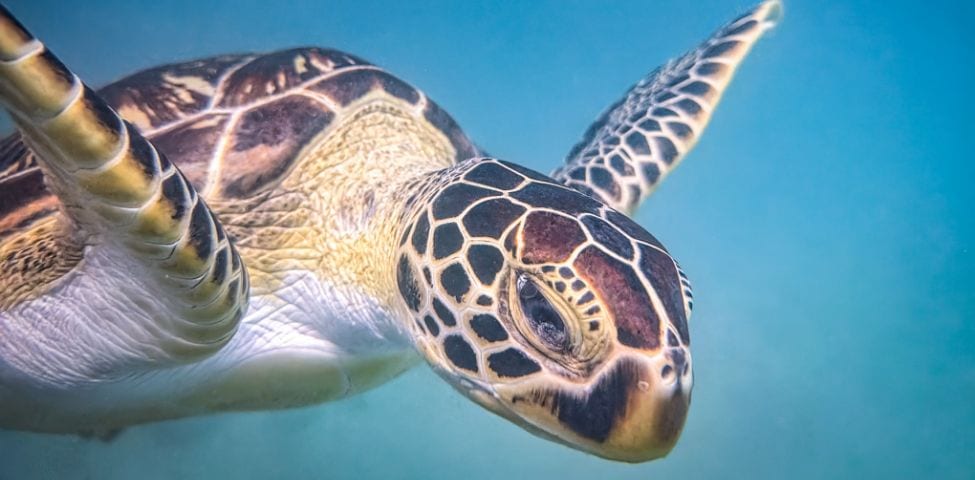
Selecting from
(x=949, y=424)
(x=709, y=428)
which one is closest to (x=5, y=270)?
(x=709, y=428)

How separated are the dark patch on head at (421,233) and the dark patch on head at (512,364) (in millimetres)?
489

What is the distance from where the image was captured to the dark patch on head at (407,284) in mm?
2096

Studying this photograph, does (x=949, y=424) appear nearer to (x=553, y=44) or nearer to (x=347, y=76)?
(x=347, y=76)

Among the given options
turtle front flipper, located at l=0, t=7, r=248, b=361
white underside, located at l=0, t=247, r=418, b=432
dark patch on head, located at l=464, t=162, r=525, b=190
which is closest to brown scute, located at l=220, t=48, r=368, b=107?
white underside, located at l=0, t=247, r=418, b=432

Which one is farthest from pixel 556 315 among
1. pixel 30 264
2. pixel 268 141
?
pixel 30 264

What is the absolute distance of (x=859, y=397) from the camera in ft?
41.8

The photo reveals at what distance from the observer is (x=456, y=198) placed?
218 centimetres

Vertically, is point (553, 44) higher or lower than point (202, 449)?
higher

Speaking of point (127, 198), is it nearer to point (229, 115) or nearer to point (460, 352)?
point (460, 352)

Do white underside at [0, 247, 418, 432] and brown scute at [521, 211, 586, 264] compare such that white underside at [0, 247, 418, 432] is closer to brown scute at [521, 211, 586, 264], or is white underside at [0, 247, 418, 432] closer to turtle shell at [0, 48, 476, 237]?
turtle shell at [0, 48, 476, 237]

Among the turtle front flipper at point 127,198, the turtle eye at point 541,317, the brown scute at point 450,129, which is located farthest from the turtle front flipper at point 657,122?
the turtle front flipper at point 127,198

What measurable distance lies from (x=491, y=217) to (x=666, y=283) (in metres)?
0.60

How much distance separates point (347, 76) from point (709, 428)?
10.3 m

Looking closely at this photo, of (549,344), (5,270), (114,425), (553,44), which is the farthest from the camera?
(553,44)
